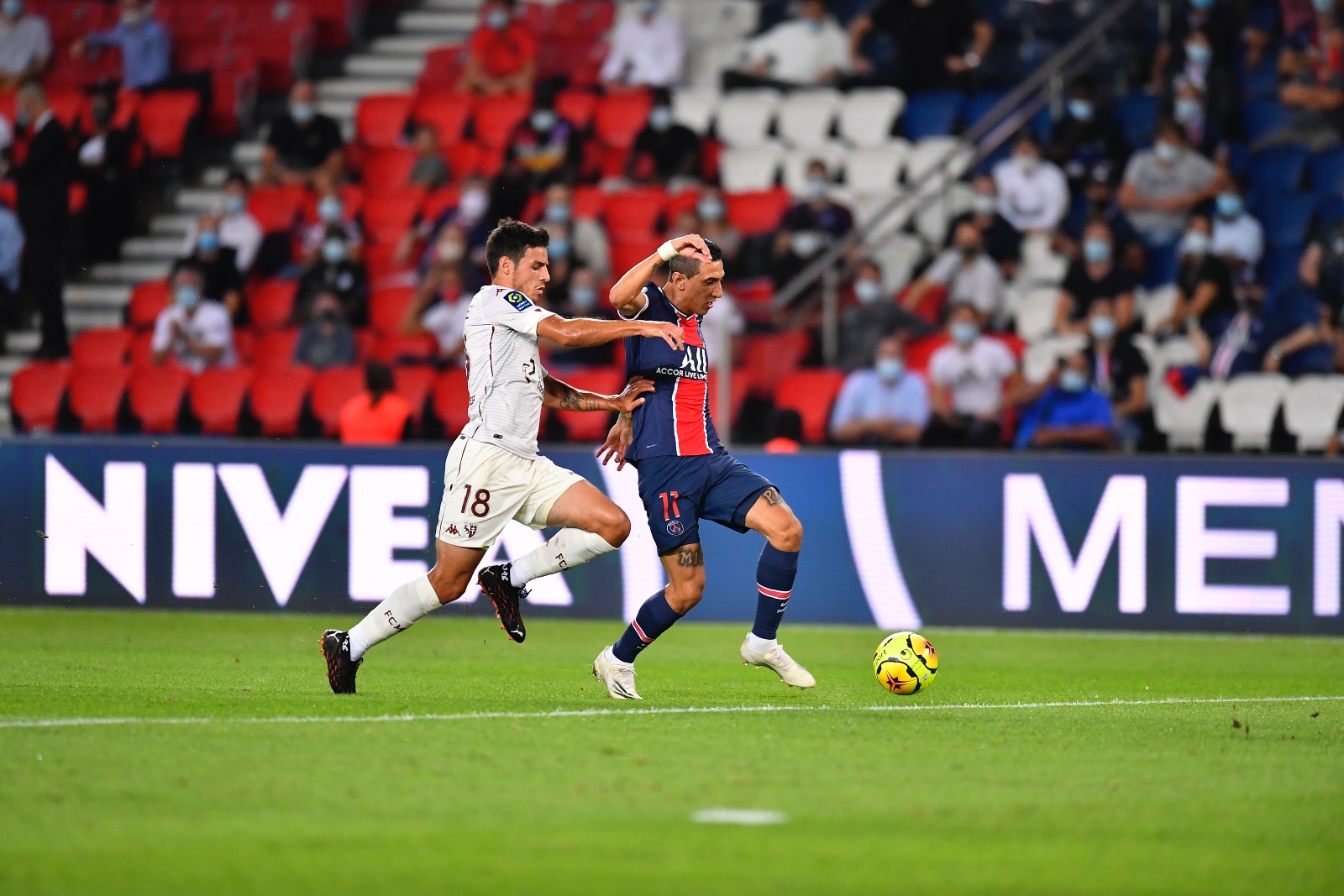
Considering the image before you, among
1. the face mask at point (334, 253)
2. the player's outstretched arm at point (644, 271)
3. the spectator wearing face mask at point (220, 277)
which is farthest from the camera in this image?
the face mask at point (334, 253)

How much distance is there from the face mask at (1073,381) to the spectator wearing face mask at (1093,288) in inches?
46.6

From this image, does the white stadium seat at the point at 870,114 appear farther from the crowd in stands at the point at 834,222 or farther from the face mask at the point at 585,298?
the face mask at the point at 585,298

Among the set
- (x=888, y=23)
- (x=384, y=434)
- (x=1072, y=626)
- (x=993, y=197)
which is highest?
(x=888, y=23)

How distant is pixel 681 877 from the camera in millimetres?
5176

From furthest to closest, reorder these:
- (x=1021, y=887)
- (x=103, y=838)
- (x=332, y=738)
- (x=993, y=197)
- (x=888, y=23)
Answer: (x=888, y=23) → (x=993, y=197) → (x=332, y=738) → (x=103, y=838) → (x=1021, y=887)

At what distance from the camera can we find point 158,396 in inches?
690

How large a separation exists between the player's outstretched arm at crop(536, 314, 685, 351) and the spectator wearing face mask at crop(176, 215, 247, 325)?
10178 millimetres

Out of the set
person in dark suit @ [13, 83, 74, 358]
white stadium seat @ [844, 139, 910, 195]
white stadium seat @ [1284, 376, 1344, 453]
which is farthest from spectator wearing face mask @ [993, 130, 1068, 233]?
person in dark suit @ [13, 83, 74, 358]

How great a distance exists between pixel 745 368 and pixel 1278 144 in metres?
5.98

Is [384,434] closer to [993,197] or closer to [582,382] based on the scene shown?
[582,382]

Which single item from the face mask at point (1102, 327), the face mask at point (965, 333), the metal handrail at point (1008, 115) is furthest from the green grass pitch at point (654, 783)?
the metal handrail at point (1008, 115)

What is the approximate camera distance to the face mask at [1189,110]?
56.6 feet

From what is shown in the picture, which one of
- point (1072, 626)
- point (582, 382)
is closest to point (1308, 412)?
point (1072, 626)

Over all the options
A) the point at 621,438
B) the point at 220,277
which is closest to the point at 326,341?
the point at 220,277
